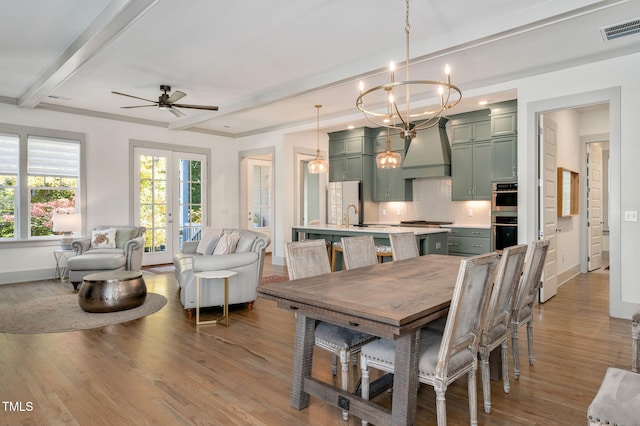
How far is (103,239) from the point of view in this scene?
6.20 metres

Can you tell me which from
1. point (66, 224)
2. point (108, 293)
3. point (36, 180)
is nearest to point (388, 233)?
point (108, 293)

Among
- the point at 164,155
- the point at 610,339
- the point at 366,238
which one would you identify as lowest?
Result: the point at 610,339

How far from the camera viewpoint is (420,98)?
19.1 ft

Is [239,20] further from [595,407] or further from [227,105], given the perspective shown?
[595,407]


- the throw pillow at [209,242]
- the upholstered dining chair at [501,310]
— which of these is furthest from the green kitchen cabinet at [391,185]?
the upholstered dining chair at [501,310]

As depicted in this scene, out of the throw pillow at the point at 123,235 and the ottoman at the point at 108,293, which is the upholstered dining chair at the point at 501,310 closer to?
the ottoman at the point at 108,293

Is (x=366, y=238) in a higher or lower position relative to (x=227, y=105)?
lower

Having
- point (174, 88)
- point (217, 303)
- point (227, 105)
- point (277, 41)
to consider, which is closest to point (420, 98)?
point (277, 41)

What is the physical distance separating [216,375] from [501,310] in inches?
75.8

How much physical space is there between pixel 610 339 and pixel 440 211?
3.99m

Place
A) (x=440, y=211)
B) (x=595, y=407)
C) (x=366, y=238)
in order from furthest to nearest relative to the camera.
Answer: (x=440, y=211), (x=366, y=238), (x=595, y=407)

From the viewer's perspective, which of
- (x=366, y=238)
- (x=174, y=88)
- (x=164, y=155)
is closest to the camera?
(x=366, y=238)

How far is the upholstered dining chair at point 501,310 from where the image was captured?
214cm

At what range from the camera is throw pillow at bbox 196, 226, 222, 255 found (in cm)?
529
